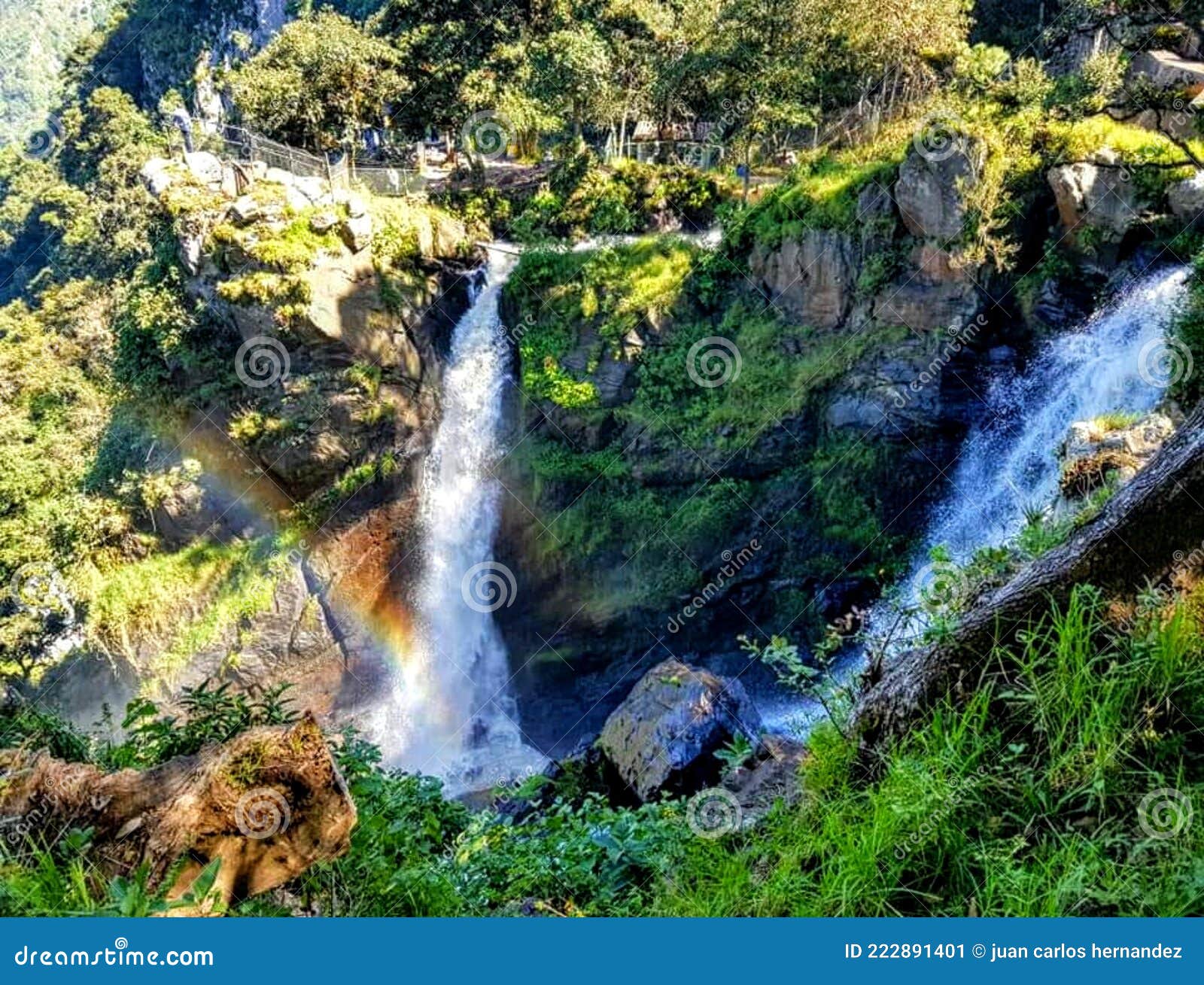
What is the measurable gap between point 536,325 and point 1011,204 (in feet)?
32.8

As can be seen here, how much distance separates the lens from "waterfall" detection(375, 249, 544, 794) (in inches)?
717

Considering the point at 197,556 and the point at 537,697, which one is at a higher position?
the point at 197,556

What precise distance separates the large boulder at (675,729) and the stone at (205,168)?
16833mm

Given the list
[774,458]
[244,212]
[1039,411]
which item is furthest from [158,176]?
[1039,411]

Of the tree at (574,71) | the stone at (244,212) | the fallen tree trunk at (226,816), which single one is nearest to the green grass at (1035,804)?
the fallen tree trunk at (226,816)

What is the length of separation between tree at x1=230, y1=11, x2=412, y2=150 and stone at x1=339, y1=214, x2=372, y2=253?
667 cm

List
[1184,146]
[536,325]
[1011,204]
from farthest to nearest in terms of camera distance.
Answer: [536,325]
[1011,204]
[1184,146]

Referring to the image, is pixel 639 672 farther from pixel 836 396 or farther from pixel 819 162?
pixel 819 162

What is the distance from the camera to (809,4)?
16516 mm

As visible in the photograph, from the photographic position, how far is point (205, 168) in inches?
766

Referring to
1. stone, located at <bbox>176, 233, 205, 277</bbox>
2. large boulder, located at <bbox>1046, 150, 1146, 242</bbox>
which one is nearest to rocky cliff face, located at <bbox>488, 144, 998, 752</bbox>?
large boulder, located at <bbox>1046, 150, 1146, 242</bbox>

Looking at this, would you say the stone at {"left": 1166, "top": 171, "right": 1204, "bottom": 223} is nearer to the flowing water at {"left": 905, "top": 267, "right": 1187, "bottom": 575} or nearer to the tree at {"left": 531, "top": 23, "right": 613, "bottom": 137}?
the flowing water at {"left": 905, "top": 267, "right": 1187, "bottom": 575}

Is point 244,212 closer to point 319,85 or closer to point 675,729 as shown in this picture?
point 319,85

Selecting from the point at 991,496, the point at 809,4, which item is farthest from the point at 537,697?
the point at 809,4
